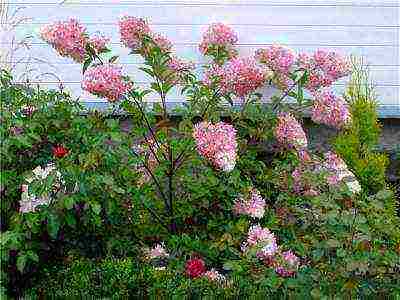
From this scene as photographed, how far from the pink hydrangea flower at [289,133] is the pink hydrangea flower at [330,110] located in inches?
6.5

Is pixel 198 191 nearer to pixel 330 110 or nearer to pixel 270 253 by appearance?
pixel 270 253

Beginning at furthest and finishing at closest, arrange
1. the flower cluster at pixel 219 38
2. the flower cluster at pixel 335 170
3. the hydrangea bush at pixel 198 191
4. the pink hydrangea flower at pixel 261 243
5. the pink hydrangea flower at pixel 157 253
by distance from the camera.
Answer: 1. the flower cluster at pixel 219 38
2. the flower cluster at pixel 335 170
3. the pink hydrangea flower at pixel 157 253
4. the pink hydrangea flower at pixel 261 243
5. the hydrangea bush at pixel 198 191

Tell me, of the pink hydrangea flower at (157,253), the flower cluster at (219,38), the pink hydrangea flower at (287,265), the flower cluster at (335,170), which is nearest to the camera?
the pink hydrangea flower at (287,265)

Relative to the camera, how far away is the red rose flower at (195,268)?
13.5 ft

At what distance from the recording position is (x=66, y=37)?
477 cm

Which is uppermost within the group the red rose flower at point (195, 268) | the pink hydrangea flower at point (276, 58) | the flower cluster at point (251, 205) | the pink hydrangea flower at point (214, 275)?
the pink hydrangea flower at point (276, 58)

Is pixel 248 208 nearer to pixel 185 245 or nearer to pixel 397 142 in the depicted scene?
pixel 185 245

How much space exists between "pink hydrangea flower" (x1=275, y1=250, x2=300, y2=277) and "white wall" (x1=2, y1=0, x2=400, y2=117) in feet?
8.48

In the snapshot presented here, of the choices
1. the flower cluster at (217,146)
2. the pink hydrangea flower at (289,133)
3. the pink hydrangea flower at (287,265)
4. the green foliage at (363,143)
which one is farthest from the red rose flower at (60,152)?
the green foliage at (363,143)

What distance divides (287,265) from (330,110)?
134 centimetres

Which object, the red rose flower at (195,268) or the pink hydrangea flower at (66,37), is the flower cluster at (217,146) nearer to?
the red rose flower at (195,268)

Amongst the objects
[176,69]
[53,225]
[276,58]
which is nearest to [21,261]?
[53,225]

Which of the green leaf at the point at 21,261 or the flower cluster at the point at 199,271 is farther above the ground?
the green leaf at the point at 21,261

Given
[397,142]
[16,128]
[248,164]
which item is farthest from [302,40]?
[16,128]
